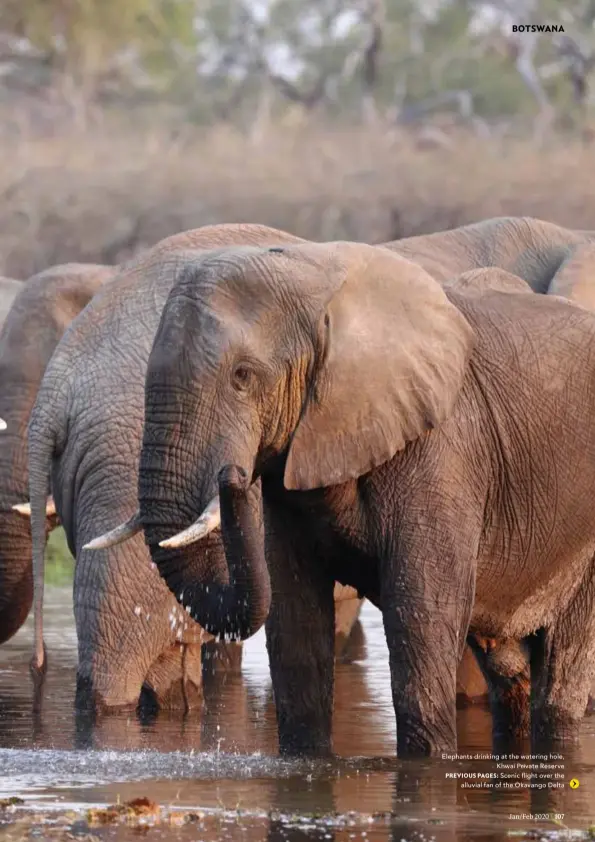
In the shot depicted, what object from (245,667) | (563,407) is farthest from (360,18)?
(563,407)

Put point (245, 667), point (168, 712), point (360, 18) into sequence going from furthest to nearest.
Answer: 1. point (360, 18)
2. point (245, 667)
3. point (168, 712)

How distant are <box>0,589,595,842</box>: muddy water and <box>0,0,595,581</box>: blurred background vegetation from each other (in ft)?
22.7

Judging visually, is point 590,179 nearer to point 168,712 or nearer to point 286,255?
point 168,712

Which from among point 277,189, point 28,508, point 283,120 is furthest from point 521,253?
point 283,120

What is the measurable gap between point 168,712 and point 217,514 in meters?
2.59

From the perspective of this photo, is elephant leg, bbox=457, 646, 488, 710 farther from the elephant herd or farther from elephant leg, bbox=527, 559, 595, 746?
elephant leg, bbox=527, 559, 595, 746

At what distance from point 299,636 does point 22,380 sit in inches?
132

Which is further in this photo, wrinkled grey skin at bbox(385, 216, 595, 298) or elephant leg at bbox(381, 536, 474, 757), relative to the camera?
wrinkled grey skin at bbox(385, 216, 595, 298)

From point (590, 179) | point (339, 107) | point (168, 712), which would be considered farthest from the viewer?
point (339, 107)

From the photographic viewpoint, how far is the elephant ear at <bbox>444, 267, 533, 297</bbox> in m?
6.85

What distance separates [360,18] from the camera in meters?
33.1

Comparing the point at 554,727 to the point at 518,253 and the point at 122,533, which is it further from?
the point at 518,253

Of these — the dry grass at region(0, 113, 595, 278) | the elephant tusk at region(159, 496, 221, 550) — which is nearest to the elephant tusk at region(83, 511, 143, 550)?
the elephant tusk at region(159, 496, 221, 550)

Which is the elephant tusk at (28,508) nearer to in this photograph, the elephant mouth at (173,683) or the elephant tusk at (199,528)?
the elephant mouth at (173,683)
